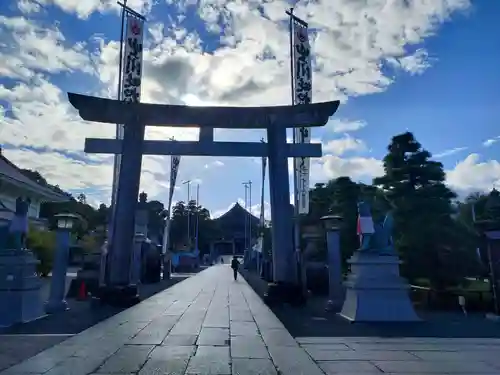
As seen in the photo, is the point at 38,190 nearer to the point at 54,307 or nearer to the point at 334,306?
the point at 54,307

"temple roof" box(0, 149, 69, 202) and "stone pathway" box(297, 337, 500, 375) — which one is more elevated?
"temple roof" box(0, 149, 69, 202)

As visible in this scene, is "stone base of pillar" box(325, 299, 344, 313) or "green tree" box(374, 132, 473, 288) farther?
"green tree" box(374, 132, 473, 288)

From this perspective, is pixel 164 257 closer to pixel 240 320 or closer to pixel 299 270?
pixel 299 270

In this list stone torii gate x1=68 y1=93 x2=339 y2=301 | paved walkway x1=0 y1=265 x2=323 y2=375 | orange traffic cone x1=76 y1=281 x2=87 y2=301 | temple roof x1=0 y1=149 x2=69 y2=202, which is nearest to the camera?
paved walkway x1=0 y1=265 x2=323 y2=375

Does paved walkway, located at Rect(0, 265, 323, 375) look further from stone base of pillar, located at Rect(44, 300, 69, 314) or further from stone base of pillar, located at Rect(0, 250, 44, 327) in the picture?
stone base of pillar, located at Rect(44, 300, 69, 314)

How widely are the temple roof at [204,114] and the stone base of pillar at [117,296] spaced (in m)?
4.71

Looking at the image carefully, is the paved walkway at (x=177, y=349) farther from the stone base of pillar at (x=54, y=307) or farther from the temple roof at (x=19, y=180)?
the temple roof at (x=19, y=180)

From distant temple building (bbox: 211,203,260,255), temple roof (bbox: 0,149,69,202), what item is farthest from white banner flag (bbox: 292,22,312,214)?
distant temple building (bbox: 211,203,260,255)

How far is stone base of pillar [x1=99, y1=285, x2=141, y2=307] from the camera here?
11.6 m

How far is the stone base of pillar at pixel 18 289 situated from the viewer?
896 centimetres

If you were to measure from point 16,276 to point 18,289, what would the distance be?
0.30 meters

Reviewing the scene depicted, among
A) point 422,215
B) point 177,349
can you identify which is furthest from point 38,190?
point 177,349

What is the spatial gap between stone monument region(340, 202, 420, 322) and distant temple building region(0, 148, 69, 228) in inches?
568

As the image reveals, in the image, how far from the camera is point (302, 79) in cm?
1603
